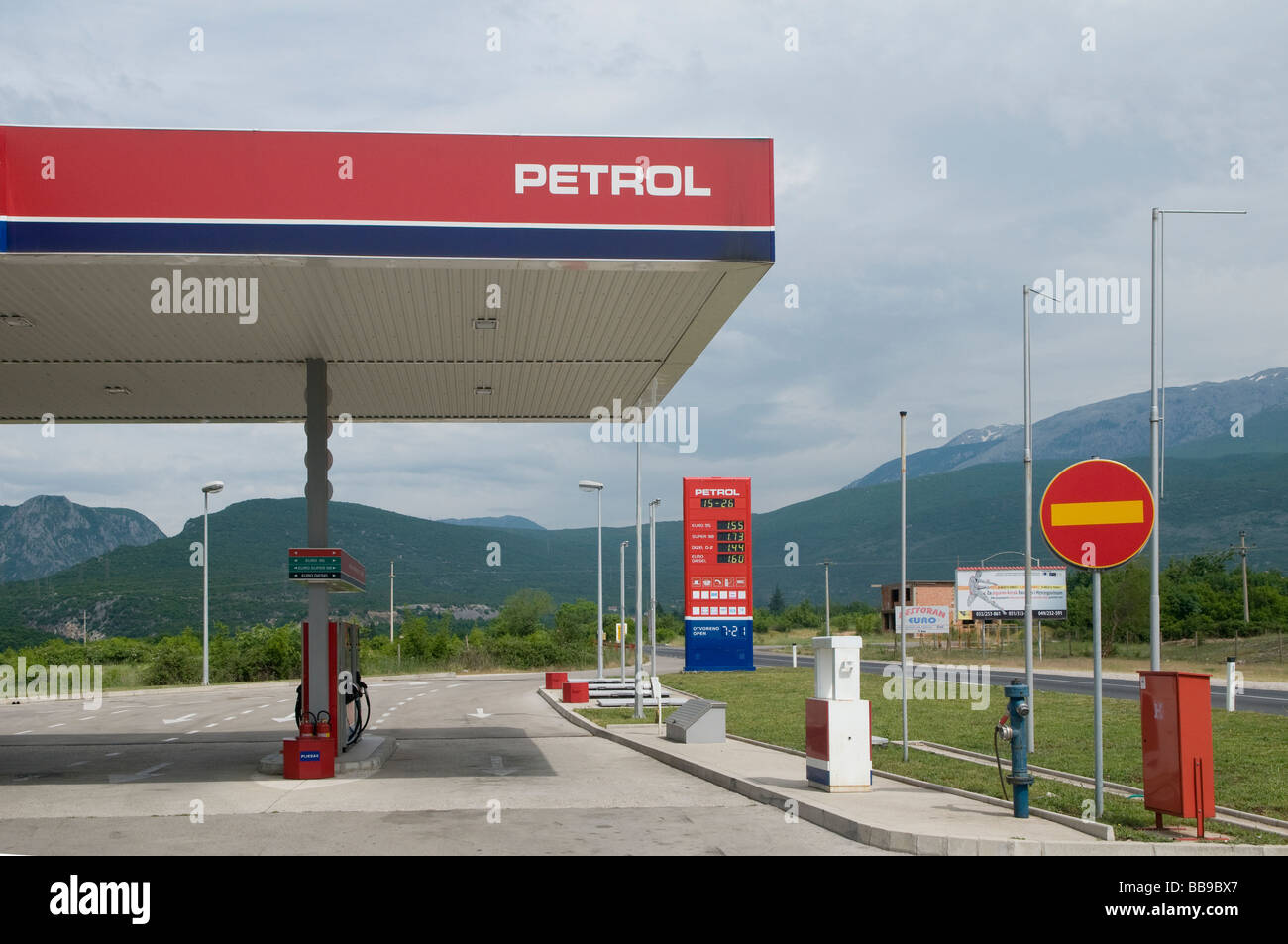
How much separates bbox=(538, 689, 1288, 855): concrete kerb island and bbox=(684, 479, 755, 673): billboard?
28.3 metres

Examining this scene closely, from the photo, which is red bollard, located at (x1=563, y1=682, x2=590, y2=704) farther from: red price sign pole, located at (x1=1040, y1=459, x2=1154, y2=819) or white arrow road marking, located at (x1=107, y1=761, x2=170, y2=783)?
red price sign pole, located at (x1=1040, y1=459, x2=1154, y2=819)

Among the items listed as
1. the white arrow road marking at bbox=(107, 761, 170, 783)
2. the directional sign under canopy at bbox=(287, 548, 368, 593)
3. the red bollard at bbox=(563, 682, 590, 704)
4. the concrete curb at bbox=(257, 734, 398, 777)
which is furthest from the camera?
the red bollard at bbox=(563, 682, 590, 704)

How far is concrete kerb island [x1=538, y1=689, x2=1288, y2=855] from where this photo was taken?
34.1ft

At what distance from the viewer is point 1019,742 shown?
11984 mm

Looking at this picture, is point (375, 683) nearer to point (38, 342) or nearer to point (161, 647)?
point (161, 647)

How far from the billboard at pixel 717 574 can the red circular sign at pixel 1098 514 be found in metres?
34.9

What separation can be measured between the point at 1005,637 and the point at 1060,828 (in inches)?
3647

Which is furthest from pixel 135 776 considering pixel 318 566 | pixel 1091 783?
pixel 1091 783

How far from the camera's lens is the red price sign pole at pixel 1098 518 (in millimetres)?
11578

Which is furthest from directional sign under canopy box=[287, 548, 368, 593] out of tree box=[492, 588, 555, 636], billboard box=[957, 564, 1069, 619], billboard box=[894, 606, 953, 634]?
tree box=[492, 588, 555, 636]

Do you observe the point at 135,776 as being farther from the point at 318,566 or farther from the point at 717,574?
the point at 717,574

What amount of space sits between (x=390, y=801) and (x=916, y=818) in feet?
20.9

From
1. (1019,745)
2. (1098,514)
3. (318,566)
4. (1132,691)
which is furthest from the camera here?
(1132,691)

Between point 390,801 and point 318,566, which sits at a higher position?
point 318,566
